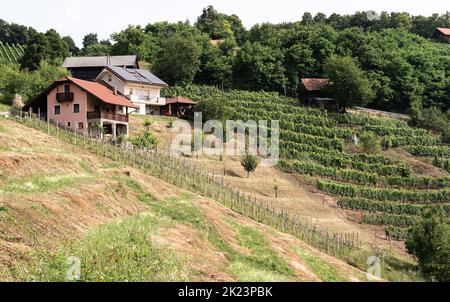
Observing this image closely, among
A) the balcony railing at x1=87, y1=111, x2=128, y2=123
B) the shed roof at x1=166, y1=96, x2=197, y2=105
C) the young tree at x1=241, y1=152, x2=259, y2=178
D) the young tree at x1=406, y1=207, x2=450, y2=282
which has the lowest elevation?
the young tree at x1=406, y1=207, x2=450, y2=282

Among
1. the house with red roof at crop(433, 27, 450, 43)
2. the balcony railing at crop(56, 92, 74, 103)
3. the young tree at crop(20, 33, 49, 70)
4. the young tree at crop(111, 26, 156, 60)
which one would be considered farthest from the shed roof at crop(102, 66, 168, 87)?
the house with red roof at crop(433, 27, 450, 43)

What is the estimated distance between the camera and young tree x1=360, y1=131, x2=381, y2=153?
7225 cm

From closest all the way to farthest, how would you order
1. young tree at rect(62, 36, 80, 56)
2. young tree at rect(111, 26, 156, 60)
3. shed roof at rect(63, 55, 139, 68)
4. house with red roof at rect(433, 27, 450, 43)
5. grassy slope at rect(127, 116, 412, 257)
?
grassy slope at rect(127, 116, 412, 257) → shed roof at rect(63, 55, 139, 68) → young tree at rect(111, 26, 156, 60) → house with red roof at rect(433, 27, 450, 43) → young tree at rect(62, 36, 80, 56)

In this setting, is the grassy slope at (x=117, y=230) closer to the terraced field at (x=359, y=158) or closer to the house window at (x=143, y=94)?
the terraced field at (x=359, y=158)

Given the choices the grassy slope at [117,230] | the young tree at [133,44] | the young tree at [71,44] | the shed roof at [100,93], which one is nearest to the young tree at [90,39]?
the young tree at [71,44]

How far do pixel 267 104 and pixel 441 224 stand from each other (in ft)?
137

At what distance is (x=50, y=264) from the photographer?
2205cm

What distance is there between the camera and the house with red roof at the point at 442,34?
134375 mm

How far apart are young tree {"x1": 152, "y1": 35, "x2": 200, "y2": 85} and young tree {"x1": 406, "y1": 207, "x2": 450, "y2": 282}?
163ft

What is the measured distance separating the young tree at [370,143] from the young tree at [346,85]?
11.1 meters

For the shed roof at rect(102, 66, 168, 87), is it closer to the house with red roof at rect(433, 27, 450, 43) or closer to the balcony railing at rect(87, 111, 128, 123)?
the balcony railing at rect(87, 111, 128, 123)

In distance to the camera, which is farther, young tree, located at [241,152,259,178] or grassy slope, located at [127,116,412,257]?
young tree, located at [241,152,259,178]

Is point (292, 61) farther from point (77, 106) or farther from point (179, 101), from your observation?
point (77, 106)
